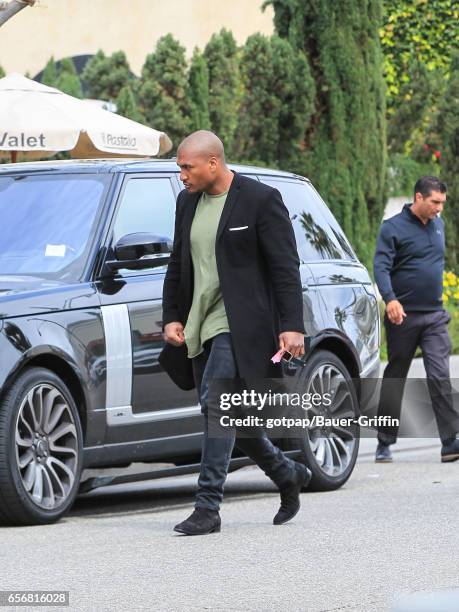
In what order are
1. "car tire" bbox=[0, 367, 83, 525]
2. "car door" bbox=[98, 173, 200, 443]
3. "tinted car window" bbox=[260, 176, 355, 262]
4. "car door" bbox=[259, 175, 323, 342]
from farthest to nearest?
"tinted car window" bbox=[260, 176, 355, 262]
"car door" bbox=[259, 175, 323, 342]
"car door" bbox=[98, 173, 200, 443]
"car tire" bbox=[0, 367, 83, 525]

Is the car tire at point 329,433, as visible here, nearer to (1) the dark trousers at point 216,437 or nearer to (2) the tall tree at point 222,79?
(1) the dark trousers at point 216,437

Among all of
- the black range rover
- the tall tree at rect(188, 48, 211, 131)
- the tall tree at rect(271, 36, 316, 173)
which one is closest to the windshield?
the black range rover

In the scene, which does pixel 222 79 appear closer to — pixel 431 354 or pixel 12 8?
pixel 12 8

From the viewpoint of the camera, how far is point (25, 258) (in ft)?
27.6

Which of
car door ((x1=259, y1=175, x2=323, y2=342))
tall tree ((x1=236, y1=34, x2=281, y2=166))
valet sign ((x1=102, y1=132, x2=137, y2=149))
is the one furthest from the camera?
tall tree ((x1=236, y1=34, x2=281, y2=166))

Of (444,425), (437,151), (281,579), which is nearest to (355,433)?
(444,425)

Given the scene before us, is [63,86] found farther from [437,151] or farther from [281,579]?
[281,579]

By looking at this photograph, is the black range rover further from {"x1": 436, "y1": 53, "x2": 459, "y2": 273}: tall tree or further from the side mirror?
{"x1": 436, "y1": 53, "x2": 459, "y2": 273}: tall tree

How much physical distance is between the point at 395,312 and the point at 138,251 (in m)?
3.11

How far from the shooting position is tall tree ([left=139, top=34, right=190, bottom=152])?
2078 cm

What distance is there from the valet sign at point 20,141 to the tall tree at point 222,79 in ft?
31.5

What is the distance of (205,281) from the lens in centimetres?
737

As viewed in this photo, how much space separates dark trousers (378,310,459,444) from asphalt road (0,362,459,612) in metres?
1.72

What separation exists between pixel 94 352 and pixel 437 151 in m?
17.9
